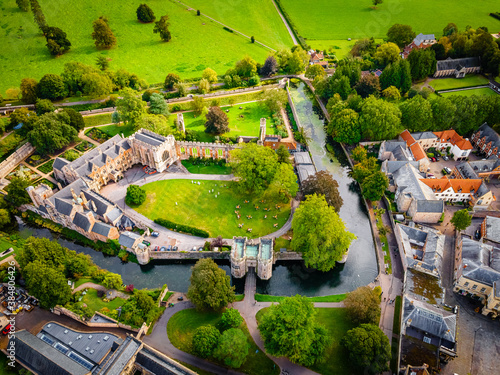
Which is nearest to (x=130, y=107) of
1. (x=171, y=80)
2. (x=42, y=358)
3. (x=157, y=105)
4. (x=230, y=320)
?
(x=157, y=105)

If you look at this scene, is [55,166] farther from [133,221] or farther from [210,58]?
[210,58]

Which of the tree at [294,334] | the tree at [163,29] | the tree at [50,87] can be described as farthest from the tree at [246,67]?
the tree at [294,334]

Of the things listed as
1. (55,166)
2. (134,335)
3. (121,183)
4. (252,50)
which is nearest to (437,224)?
(134,335)

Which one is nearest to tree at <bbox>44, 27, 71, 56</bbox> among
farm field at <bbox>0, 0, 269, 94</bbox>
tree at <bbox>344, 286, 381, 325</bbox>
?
farm field at <bbox>0, 0, 269, 94</bbox>

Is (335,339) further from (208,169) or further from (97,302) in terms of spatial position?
(208,169)

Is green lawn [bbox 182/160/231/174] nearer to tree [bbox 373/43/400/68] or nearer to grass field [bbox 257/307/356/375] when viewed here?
grass field [bbox 257/307/356/375]

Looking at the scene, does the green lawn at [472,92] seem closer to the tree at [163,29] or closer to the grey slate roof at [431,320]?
the grey slate roof at [431,320]
